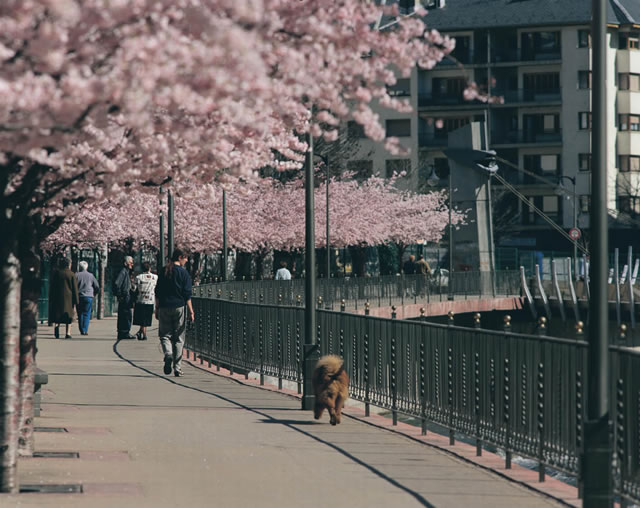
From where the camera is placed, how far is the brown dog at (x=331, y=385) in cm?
1347

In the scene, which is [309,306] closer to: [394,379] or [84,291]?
[394,379]

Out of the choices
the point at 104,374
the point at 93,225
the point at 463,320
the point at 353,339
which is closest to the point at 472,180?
the point at 463,320

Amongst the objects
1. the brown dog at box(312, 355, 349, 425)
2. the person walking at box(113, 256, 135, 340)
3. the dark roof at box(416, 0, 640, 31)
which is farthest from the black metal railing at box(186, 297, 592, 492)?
the dark roof at box(416, 0, 640, 31)

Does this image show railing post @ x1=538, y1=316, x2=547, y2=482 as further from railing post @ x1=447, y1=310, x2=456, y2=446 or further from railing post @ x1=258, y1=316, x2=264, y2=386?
railing post @ x1=258, y1=316, x2=264, y2=386

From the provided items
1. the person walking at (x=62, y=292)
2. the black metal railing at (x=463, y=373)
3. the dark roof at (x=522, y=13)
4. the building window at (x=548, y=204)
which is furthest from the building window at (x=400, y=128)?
the black metal railing at (x=463, y=373)

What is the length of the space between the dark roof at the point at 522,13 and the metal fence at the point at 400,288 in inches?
1632

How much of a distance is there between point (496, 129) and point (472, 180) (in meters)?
40.3

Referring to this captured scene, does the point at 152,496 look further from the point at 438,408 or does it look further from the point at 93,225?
the point at 93,225

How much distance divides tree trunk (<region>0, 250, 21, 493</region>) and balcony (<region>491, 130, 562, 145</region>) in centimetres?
8845

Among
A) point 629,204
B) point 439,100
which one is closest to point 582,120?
point 629,204

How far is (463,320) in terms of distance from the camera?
194 feet

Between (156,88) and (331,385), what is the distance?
25.0 ft

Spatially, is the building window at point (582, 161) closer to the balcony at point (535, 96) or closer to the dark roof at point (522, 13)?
the balcony at point (535, 96)

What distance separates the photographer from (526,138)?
9562 cm
